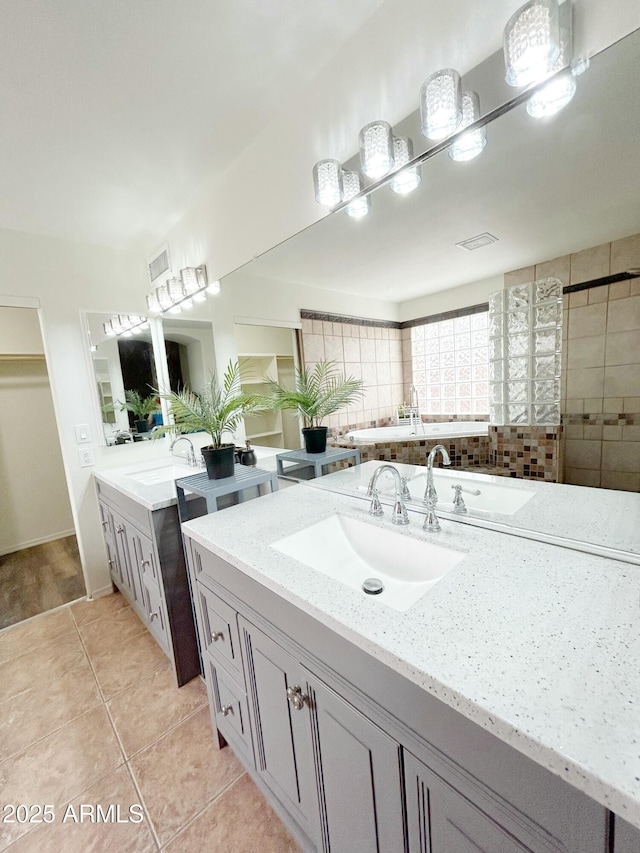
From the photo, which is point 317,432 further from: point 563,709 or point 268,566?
point 563,709

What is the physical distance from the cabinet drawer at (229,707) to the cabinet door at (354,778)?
36cm

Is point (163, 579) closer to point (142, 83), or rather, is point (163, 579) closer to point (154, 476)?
point (154, 476)

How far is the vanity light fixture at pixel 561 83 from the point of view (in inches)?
30.2

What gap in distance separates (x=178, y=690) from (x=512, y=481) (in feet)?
5.74

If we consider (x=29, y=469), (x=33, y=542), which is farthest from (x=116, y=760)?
(x=29, y=469)

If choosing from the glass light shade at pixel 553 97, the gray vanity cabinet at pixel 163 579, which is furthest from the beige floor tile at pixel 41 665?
the glass light shade at pixel 553 97

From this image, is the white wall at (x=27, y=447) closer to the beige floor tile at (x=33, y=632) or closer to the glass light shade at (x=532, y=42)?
the beige floor tile at (x=33, y=632)

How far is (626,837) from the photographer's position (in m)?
0.41

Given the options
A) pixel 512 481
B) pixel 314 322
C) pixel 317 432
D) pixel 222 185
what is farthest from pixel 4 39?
pixel 512 481

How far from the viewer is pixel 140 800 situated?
3.88 feet

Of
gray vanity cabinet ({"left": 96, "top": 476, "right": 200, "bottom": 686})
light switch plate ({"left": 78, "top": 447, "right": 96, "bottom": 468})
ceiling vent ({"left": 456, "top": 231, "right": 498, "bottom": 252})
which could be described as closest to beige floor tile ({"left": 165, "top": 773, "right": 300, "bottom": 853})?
gray vanity cabinet ({"left": 96, "top": 476, "right": 200, "bottom": 686})

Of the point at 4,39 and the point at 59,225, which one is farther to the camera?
the point at 59,225

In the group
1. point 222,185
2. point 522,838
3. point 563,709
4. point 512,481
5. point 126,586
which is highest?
point 222,185

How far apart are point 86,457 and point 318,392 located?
183 centimetres
